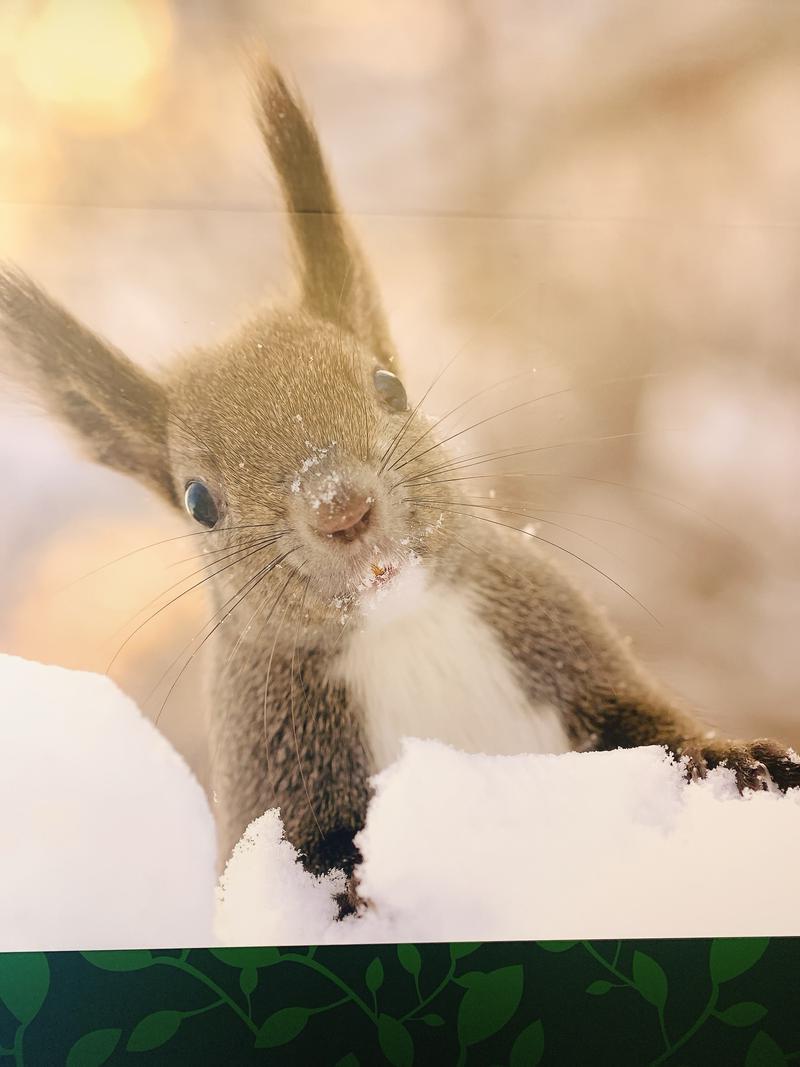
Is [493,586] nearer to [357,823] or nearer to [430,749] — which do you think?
[430,749]

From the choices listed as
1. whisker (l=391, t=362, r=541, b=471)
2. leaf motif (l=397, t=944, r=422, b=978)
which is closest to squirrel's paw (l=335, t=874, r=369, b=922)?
leaf motif (l=397, t=944, r=422, b=978)

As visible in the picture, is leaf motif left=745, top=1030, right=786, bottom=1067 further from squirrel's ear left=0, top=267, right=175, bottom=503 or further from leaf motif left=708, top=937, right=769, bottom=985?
squirrel's ear left=0, top=267, right=175, bottom=503

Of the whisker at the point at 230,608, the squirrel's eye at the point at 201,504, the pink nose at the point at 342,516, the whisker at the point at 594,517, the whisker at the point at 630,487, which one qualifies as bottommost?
the whisker at the point at 230,608

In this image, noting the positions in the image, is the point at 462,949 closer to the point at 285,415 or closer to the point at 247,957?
the point at 247,957

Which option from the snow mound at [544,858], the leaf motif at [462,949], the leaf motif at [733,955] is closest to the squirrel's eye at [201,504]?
the snow mound at [544,858]

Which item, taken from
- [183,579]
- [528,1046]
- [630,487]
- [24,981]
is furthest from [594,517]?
[24,981]

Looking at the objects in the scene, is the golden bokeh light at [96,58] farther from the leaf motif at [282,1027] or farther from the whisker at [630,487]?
the leaf motif at [282,1027]

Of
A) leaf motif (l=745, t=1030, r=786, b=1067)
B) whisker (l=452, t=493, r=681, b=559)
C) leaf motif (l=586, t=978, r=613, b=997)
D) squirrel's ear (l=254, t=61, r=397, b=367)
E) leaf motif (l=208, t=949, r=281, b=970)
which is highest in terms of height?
squirrel's ear (l=254, t=61, r=397, b=367)
